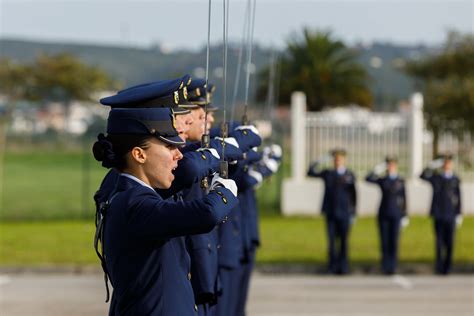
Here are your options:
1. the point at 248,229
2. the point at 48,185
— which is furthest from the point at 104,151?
the point at 48,185

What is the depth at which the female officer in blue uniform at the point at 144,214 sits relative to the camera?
555 cm

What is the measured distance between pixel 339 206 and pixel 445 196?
1452 millimetres

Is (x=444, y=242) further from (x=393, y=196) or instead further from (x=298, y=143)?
(x=298, y=143)

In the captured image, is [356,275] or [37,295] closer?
[37,295]

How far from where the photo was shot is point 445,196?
19.0m

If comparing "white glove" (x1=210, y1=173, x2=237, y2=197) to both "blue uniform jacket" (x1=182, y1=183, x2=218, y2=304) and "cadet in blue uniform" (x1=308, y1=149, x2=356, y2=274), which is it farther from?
"cadet in blue uniform" (x1=308, y1=149, x2=356, y2=274)

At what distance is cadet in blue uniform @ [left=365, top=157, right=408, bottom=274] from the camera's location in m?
19.3

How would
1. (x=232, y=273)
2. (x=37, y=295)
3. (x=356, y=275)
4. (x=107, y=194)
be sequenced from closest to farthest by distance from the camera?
1. (x=107, y=194)
2. (x=232, y=273)
3. (x=37, y=295)
4. (x=356, y=275)

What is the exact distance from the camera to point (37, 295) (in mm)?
16734

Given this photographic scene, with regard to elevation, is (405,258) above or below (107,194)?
below

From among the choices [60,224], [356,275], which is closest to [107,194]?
[356,275]

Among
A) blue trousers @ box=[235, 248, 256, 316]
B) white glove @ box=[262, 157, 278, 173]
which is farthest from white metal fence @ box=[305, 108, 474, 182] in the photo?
blue trousers @ box=[235, 248, 256, 316]

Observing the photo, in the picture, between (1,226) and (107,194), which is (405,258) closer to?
(1,226)

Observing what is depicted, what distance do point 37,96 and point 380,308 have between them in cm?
5516
